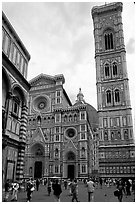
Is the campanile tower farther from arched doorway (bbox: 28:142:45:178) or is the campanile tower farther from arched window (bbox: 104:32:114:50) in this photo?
arched doorway (bbox: 28:142:45:178)

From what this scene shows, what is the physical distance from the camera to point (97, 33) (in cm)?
5388

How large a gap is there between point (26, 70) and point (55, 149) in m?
30.9

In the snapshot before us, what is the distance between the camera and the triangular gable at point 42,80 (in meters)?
55.2

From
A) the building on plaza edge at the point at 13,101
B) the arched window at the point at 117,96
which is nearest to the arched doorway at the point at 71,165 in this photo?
the arched window at the point at 117,96

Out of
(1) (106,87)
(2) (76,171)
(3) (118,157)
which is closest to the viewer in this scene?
(3) (118,157)

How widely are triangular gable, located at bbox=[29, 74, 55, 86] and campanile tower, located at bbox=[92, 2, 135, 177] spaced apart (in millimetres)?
13823

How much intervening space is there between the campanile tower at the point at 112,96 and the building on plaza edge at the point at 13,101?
2853 cm

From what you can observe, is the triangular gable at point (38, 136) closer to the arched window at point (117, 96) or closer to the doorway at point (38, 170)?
the doorway at point (38, 170)

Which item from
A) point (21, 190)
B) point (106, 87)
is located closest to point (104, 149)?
point (106, 87)

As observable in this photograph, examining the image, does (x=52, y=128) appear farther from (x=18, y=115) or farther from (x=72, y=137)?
(x=18, y=115)

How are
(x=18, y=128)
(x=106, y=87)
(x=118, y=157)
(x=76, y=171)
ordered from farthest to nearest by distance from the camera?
1. (x=106, y=87)
2. (x=76, y=171)
3. (x=118, y=157)
4. (x=18, y=128)

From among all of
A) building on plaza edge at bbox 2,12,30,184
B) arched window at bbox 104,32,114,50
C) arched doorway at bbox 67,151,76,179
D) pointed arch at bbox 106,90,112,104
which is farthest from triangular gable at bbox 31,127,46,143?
building on plaza edge at bbox 2,12,30,184

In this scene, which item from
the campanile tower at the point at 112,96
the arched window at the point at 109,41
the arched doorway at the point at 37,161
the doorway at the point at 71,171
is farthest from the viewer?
the arched window at the point at 109,41

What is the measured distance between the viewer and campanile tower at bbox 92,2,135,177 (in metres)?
41.2
